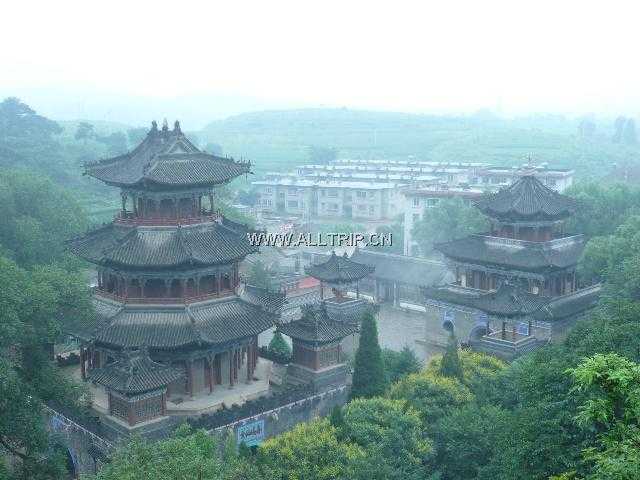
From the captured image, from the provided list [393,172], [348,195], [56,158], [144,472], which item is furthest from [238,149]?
[144,472]

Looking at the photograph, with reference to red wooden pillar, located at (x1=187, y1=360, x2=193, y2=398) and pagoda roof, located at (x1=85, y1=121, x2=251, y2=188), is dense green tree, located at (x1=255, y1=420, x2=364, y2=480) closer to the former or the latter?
red wooden pillar, located at (x1=187, y1=360, x2=193, y2=398)

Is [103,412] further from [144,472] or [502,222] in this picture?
[502,222]

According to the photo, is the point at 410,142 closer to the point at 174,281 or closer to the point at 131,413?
the point at 174,281

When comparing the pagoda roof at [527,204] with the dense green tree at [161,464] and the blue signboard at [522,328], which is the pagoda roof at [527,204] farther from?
the dense green tree at [161,464]

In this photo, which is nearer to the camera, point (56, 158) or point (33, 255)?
point (33, 255)

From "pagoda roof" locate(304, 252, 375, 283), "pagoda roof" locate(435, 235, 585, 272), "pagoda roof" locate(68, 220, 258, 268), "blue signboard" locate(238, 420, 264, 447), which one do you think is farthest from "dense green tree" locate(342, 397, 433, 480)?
"pagoda roof" locate(304, 252, 375, 283)

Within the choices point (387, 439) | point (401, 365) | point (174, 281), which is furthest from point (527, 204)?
point (387, 439)
